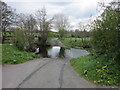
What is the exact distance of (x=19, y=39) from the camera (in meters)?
11.9

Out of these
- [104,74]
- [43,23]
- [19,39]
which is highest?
[43,23]

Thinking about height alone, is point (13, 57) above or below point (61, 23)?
below

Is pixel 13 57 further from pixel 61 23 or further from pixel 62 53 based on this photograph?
pixel 61 23

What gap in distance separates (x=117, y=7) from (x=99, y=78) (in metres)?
3.87

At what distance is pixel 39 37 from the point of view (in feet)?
75.6

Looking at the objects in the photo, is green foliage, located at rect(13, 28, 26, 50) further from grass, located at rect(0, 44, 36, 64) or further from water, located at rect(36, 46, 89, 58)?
water, located at rect(36, 46, 89, 58)

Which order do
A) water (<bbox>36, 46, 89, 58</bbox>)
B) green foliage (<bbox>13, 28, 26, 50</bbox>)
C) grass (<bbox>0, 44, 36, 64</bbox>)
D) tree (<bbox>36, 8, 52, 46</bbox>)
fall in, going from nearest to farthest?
grass (<bbox>0, 44, 36, 64</bbox>), green foliage (<bbox>13, 28, 26, 50</bbox>), water (<bbox>36, 46, 89, 58</bbox>), tree (<bbox>36, 8, 52, 46</bbox>)

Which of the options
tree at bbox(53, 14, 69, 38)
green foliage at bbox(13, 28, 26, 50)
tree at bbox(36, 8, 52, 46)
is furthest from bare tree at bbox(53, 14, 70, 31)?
green foliage at bbox(13, 28, 26, 50)

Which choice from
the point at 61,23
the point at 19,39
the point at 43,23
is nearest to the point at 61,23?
the point at 61,23

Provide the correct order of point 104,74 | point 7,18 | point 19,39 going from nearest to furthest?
point 104,74 → point 19,39 → point 7,18

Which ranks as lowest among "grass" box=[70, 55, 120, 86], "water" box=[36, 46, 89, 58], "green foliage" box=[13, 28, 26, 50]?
"water" box=[36, 46, 89, 58]

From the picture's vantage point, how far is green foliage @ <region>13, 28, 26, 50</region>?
38.4 feet

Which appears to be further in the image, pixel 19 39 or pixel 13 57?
pixel 19 39

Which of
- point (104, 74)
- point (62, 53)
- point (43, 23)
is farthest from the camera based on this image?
point (43, 23)
